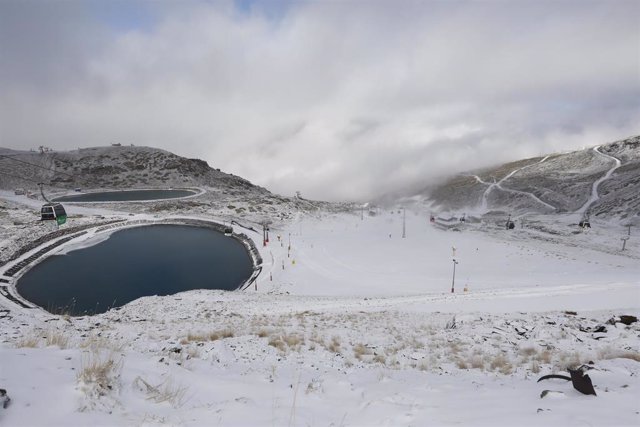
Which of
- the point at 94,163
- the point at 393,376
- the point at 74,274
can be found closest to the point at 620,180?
the point at 393,376

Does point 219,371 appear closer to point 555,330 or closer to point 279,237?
point 555,330

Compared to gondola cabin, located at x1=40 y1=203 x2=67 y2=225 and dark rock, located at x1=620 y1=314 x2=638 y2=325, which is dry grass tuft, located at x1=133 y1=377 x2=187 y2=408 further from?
gondola cabin, located at x1=40 y1=203 x2=67 y2=225

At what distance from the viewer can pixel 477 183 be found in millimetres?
153250

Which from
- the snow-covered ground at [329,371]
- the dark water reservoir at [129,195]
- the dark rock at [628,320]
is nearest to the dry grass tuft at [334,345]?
the snow-covered ground at [329,371]

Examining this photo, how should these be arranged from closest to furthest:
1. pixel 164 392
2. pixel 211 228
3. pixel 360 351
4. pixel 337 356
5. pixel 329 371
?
1. pixel 164 392
2. pixel 329 371
3. pixel 337 356
4. pixel 360 351
5. pixel 211 228

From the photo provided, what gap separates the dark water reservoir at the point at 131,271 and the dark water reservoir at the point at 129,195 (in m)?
45.3

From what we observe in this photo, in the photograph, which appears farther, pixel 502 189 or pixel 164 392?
pixel 502 189

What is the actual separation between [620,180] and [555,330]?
124496 millimetres

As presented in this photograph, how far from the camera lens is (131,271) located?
45094 mm

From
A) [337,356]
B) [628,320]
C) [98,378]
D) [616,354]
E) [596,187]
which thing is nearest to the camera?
[98,378]

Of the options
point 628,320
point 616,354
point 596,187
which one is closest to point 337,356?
point 616,354

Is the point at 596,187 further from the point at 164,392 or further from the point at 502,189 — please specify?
the point at 164,392

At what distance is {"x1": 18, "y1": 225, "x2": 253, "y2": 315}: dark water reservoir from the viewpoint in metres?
36.2

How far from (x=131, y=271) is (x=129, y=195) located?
79772 millimetres
